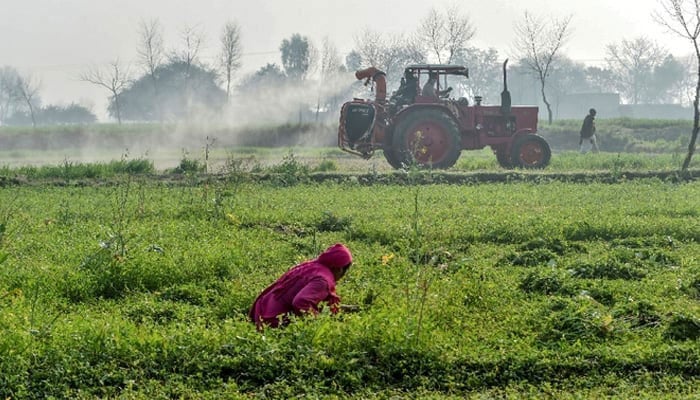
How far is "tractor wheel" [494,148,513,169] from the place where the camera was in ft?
70.7

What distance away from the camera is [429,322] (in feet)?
20.8

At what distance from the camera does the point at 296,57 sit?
68125 mm

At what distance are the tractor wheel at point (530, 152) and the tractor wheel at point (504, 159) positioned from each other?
247 mm

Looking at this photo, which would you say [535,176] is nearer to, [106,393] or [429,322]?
[429,322]

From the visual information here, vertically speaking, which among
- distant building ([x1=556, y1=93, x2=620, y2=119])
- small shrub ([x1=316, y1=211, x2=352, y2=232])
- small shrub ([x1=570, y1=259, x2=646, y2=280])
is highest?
distant building ([x1=556, y1=93, x2=620, y2=119])

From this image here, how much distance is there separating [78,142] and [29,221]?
37524mm

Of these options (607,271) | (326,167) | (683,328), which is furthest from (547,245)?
(326,167)

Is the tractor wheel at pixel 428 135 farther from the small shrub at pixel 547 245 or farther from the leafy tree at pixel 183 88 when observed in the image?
the leafy tree at pixel 183 88

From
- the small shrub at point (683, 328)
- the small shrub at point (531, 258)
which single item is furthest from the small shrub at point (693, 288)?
the small shrub at point (531, 258)

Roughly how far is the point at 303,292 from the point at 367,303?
0.85m

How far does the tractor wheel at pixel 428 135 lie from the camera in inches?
806

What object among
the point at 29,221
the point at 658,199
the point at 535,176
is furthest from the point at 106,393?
the point at 535,176

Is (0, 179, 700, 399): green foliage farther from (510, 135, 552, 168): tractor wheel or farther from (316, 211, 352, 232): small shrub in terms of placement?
(510, 135, 552, 168): tractor wheel

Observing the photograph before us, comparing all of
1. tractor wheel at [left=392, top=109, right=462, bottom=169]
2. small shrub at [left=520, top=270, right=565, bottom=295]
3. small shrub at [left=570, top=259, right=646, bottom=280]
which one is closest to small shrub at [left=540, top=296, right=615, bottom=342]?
small shrub at [left=520, top=270, right=565, bottom=295]
